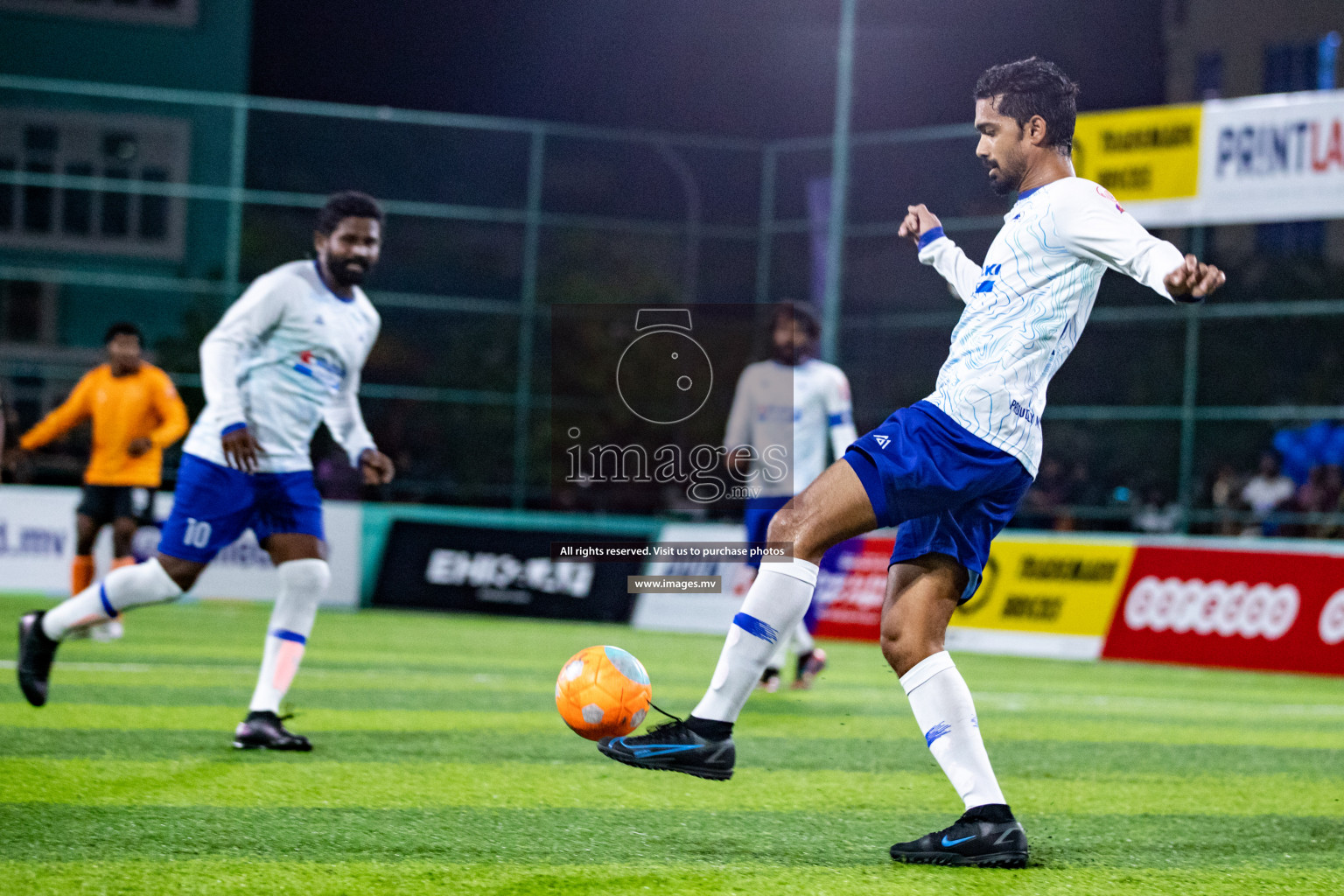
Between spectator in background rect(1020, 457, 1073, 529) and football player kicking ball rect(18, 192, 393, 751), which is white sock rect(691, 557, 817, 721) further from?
spectator in background rect(1020, 457, 1073, 529)

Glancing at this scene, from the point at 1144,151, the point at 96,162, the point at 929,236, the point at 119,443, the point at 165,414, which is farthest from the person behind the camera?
the point at 96,162

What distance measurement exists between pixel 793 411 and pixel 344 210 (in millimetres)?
4282

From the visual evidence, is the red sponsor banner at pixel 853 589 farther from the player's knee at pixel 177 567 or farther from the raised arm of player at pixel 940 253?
the raised arm of player at pixel 940 253

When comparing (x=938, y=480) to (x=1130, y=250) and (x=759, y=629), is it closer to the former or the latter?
(x=759, y=629)

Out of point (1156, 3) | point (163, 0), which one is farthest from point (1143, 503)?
point (1156, 3)

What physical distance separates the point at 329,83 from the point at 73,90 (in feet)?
44.1

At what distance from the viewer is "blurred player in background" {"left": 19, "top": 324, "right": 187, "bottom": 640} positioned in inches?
477

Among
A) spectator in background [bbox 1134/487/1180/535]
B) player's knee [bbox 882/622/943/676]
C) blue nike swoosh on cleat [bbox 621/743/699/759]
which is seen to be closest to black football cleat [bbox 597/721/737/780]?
blue nike swoosh on cleat [bbox 621/743/699/759]

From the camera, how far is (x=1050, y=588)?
15.2 metres

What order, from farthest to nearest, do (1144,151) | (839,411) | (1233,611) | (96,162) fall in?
(96,162) < (1144,151) < (1233,611) < (839,411)

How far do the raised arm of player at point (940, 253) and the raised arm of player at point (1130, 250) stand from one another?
24.2 inches

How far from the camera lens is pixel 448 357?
2253 centimetres

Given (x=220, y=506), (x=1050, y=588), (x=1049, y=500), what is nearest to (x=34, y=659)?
(x=220, y=506)

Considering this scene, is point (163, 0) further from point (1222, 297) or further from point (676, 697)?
point (676, 697)
